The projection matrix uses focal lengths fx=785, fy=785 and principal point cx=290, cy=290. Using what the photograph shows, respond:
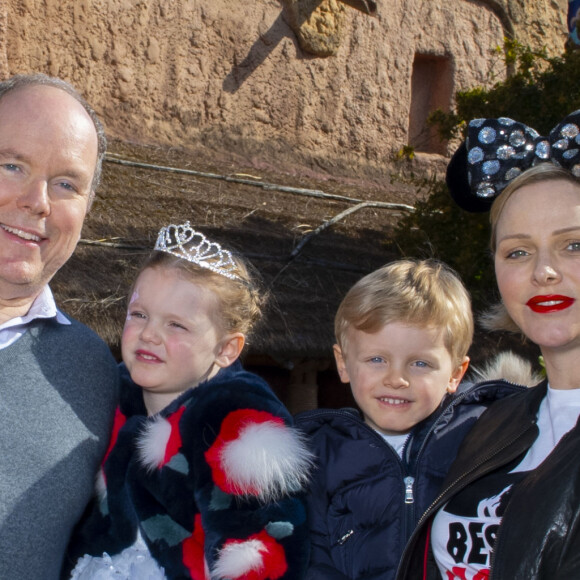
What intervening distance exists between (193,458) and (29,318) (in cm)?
60

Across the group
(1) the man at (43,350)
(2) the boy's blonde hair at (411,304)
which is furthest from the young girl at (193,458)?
(2) the boy's blonde hair at (411,304)

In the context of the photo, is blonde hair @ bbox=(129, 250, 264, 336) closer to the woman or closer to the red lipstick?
the woman

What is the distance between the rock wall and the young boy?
524 centimetres

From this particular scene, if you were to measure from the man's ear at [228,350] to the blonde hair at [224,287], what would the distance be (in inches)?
0.9

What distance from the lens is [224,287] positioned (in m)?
2.43

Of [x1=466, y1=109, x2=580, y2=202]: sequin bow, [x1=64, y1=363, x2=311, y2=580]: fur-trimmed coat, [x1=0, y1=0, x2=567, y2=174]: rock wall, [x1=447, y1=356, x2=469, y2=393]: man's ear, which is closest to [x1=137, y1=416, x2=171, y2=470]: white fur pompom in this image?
[x1=64, y1=363, x2=311, y2=580]: fur-trimmed coat

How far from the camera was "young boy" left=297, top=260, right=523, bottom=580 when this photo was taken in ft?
7.04

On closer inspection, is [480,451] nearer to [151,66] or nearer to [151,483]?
[151,483]

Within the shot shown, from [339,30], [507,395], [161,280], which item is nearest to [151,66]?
[339,30]

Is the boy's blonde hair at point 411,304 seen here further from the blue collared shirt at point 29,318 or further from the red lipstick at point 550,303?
the blue collared shirt at point 29,318

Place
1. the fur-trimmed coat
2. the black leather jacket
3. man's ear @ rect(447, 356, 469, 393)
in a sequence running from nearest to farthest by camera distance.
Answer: the black leather jacket → the fur-trimmed coat → man's ear @ rect(447, 356, 469, 393)

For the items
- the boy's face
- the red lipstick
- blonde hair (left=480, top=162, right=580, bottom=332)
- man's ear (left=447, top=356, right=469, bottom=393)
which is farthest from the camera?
man's ear (left=447, top=356, right=469, bottom=393)

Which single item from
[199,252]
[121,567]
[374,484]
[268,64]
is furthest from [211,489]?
Answer: [268,64]

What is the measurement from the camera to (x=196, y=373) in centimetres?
233
